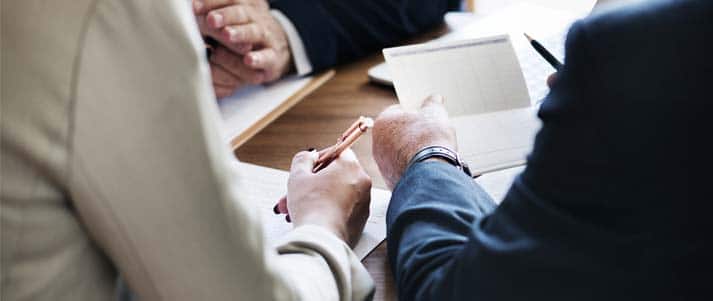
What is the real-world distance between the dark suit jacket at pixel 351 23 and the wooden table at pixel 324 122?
0.07 m

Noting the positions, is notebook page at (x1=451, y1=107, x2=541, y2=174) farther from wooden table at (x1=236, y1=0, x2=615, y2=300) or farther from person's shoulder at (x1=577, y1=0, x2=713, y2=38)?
person's shoulder at (x1=577, y1=0, x2=713, y2=38)

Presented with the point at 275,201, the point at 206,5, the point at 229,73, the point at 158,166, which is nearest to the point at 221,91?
the point at 229,73

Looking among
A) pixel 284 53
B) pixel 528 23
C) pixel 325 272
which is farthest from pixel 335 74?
pixel 325 272

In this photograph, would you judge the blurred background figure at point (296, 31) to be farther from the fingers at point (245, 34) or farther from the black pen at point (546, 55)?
the black pen at point (546, 55)

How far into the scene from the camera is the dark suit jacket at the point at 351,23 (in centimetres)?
137

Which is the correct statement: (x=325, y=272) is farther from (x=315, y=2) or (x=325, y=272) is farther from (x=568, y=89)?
(x=315, y=2)

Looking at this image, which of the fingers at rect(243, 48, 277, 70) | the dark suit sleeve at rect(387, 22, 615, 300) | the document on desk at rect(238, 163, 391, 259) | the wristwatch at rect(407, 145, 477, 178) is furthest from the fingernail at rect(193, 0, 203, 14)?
the dark suit sleeve at rect(387, 22, 615, 300)

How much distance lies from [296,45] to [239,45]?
0.36ft

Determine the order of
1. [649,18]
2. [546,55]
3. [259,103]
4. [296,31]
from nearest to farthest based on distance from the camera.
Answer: [649,18]
[546,55]
[259,103]
[296,31]

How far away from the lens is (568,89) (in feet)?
1.67

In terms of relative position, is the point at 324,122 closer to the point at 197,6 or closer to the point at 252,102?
the point at 252,102

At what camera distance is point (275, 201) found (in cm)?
95

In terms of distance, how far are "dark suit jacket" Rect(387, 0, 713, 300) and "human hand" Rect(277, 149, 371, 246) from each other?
207 millimetres

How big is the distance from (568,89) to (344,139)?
0.50 m
